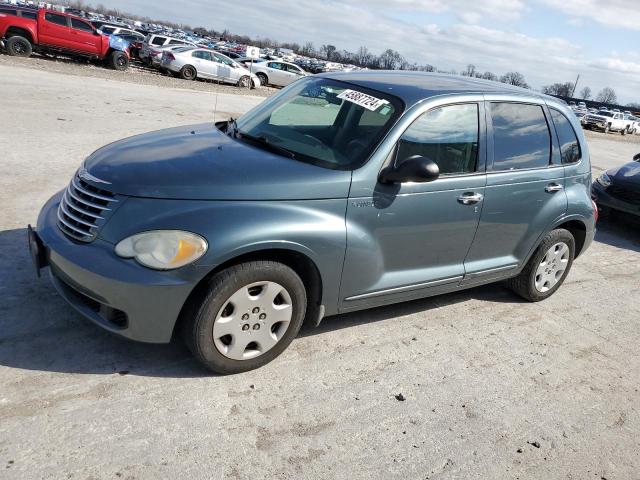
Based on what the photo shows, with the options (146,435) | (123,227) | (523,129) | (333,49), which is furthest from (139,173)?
(333,49)

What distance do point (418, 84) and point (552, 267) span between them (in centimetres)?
220

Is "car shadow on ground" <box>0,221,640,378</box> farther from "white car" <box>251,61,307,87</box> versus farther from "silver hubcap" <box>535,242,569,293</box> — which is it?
"white car" <box>251,61,307,87</box>

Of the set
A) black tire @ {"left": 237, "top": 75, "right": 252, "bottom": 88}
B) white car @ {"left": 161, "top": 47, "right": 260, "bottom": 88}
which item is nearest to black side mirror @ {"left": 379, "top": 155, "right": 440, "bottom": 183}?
white car @ {"left": 161, "top": 47, "right": 260, "bottom": 88}

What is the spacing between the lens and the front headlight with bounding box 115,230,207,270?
3.05m

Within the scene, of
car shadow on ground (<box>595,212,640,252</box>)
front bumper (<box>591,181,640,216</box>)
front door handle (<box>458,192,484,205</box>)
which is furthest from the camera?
front bumper (<box>591,181,640,216</box>)

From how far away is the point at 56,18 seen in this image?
20.8 m

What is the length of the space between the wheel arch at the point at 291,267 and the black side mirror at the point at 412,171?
749 millimetres

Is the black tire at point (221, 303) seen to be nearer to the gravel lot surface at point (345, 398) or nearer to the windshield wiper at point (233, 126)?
the gravel lot surface at point (345, 398)

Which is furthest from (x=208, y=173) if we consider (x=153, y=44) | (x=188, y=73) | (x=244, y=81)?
(x=153, y=44)

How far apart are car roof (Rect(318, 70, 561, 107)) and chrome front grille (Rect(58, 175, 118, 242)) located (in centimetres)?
207

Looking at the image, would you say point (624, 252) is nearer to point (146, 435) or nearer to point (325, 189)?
point (325, 189)

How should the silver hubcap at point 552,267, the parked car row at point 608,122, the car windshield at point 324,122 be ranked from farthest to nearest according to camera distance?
the parked car row at point 608,122, the silver hubcap at point 552,267, the car windshield at point 324,122

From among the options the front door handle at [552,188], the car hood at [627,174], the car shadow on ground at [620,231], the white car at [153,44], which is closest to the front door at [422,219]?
the front door handle at [552,188]

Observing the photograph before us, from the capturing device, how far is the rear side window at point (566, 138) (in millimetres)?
4992
